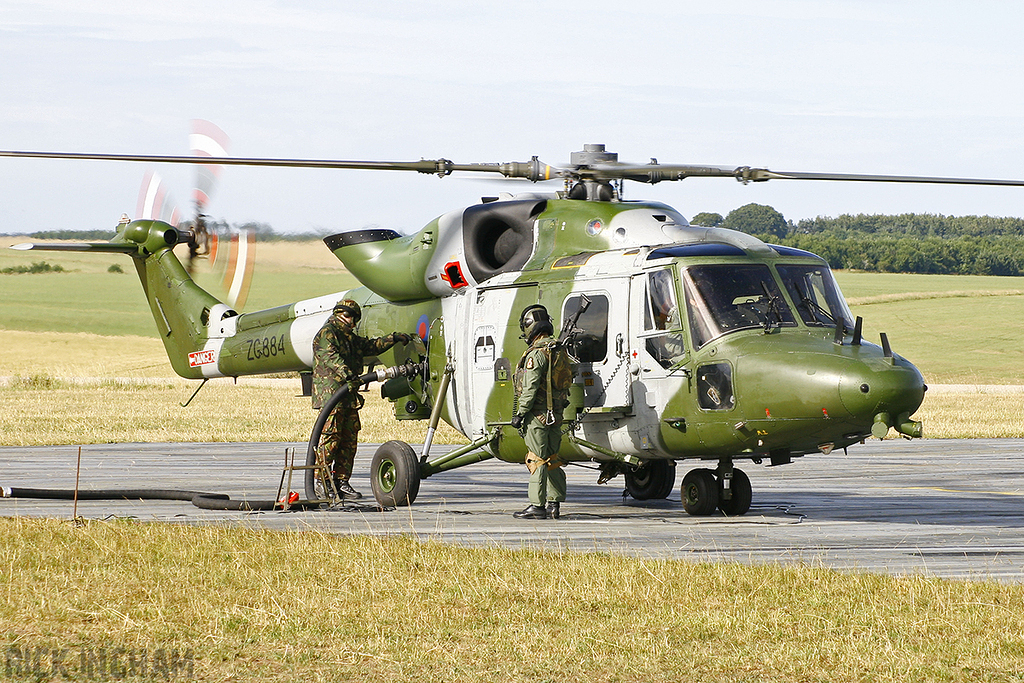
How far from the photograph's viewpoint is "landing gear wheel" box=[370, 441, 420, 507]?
45.6 ft

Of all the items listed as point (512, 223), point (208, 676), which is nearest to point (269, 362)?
point (512, 223)

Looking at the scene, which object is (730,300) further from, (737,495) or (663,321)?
(737,495)

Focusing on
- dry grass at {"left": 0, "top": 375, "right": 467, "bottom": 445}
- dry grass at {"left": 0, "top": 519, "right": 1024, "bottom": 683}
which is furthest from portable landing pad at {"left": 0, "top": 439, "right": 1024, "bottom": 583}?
dry grass at {"left": 0, "top": 375, "right": 467, "bottom": 445}

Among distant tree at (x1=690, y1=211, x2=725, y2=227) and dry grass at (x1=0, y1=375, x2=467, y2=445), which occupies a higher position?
distant tree at (x1=690, y1=211, x2=725, y2=227)

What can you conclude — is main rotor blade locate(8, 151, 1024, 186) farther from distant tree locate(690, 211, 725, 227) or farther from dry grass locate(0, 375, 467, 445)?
dry grass locate(0, 375, 467, 445)

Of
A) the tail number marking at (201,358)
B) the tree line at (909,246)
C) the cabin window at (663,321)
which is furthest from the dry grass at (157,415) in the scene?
the tree line at (909,246)

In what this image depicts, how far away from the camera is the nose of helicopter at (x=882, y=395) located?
1074 cm

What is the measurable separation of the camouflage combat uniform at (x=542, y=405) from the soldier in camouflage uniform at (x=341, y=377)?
2289 millimetres

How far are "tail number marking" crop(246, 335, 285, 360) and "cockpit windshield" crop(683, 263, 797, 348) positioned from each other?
682 cm

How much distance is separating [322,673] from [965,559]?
5890mm

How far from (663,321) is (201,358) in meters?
9.13

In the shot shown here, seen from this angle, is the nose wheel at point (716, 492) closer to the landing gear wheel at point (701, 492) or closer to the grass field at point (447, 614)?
the landing gear wheel at point (701, 492)

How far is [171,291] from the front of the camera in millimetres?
19625

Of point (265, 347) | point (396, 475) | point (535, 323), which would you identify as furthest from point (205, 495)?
point (535, 323)
